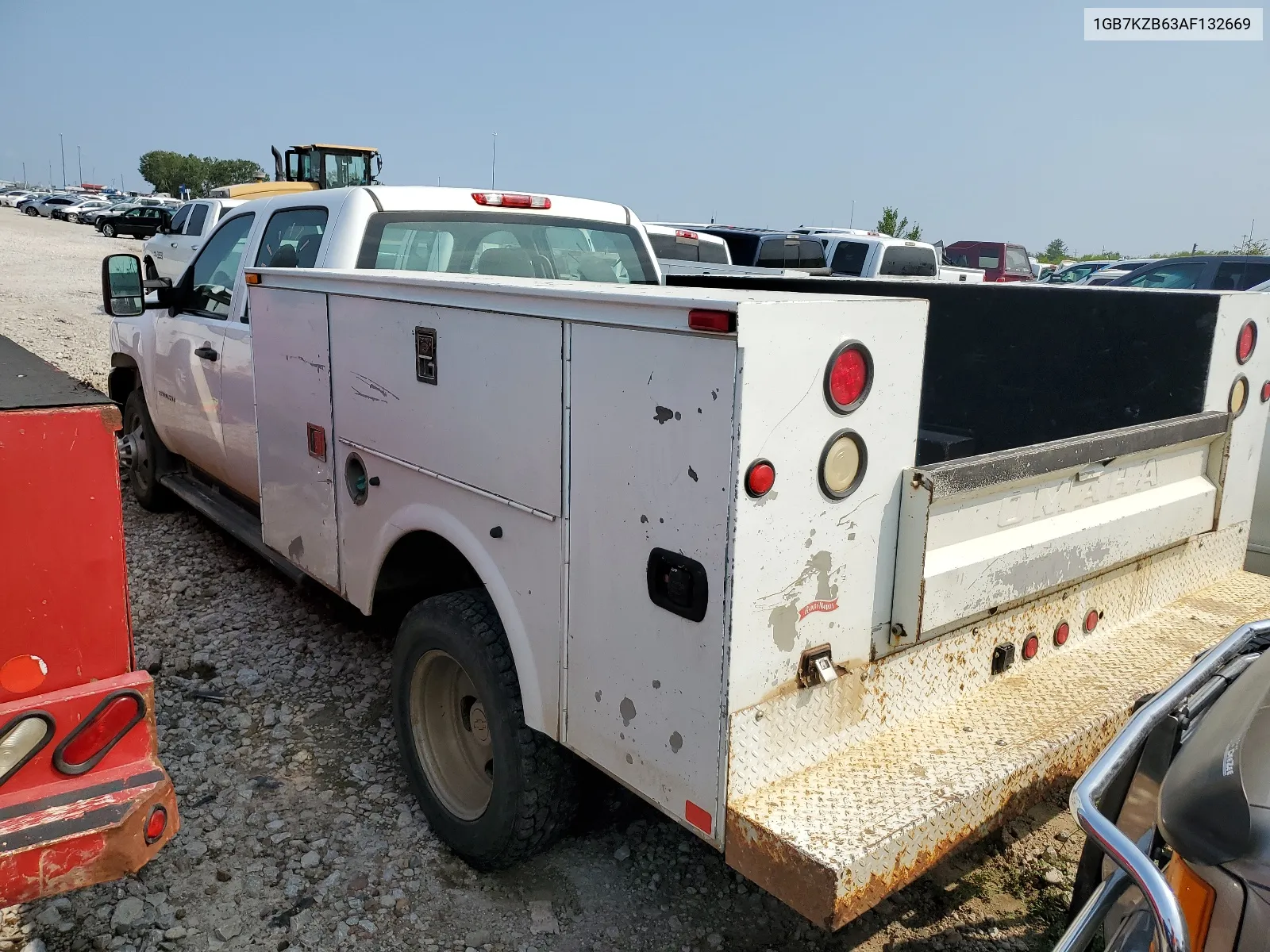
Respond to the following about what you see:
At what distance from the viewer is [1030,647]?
2871 millimetres

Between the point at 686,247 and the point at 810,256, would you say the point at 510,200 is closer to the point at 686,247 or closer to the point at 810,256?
the point at 686,247

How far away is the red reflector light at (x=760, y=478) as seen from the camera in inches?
80.9

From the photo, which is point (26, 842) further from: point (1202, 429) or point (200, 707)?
point (1202, 429)

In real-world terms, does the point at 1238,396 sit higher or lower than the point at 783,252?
lower

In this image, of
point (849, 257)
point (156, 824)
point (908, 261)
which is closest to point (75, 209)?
point (849, 257)

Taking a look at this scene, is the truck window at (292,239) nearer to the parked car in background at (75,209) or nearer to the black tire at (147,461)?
the black tire at (147,461)

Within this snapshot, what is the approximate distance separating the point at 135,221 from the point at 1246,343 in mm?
43335

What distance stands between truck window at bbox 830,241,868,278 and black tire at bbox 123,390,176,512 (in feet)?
34.1

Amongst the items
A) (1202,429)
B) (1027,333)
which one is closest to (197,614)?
(1027,333)

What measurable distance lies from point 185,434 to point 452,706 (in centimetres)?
315

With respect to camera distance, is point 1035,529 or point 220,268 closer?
point 1035,529

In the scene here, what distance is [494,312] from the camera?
2.66 m

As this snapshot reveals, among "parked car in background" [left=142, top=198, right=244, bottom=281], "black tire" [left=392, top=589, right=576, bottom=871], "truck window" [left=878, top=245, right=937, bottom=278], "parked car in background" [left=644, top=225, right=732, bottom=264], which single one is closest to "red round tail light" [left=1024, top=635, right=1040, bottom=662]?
"black tire" [left=392, top=589, right=576, bottom=871]

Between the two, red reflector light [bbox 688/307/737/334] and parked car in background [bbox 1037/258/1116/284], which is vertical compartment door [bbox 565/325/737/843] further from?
parked car in background [bbox 1037/258/1116/284]
